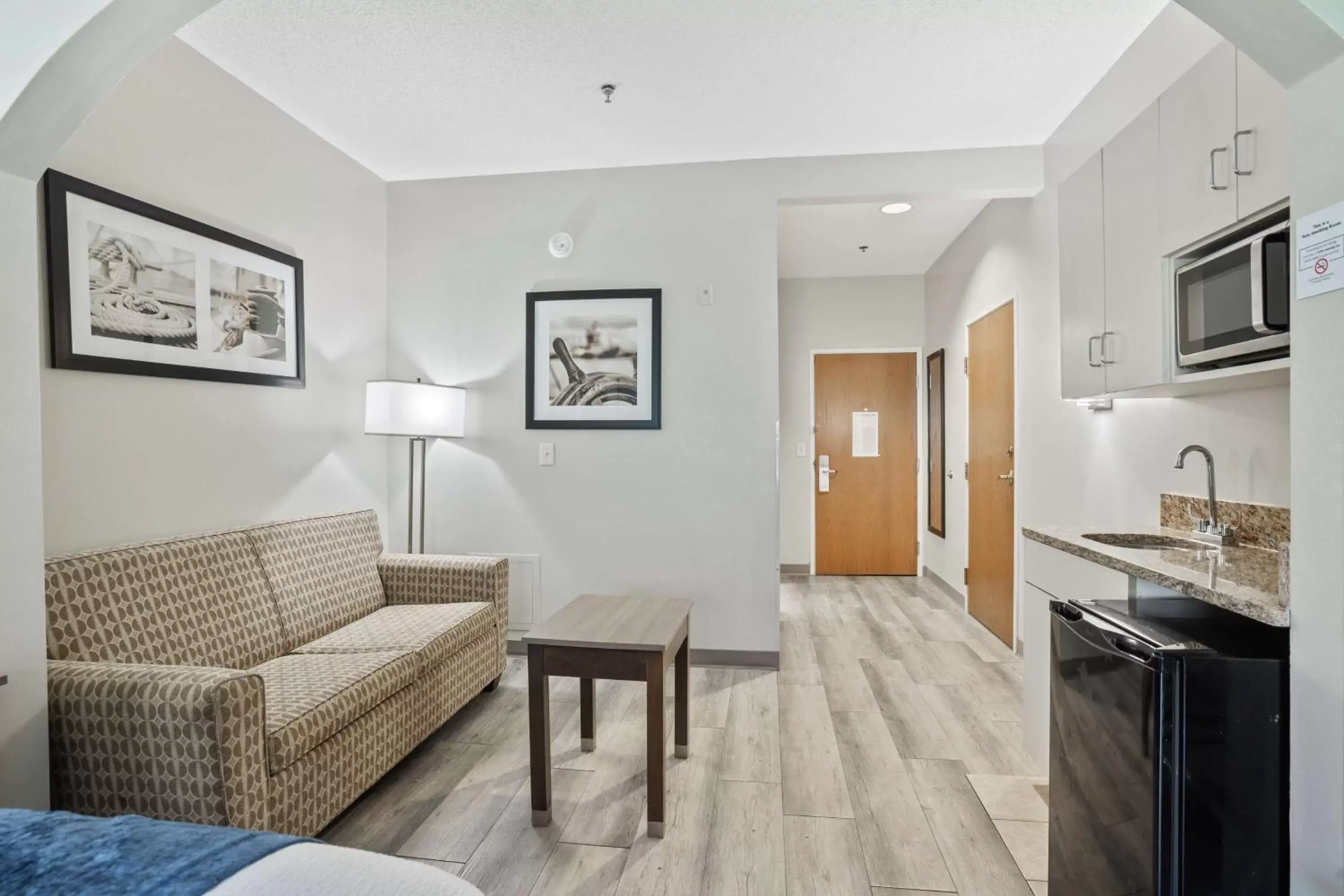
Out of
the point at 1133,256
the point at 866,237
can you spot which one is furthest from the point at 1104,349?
the point at 866,237

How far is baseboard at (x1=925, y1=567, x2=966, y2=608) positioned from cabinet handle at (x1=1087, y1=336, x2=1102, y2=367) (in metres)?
2.48

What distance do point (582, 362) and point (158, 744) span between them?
231 cm

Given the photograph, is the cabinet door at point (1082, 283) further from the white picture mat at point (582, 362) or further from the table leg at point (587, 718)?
the table leg at point (587, 718)

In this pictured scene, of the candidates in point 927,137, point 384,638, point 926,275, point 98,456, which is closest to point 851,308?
point 926,275

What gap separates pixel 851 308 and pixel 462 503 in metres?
3.52

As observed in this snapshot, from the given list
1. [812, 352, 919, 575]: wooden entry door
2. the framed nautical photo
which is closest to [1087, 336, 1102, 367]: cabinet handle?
the framed nautical photo

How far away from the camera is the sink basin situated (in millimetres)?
1979

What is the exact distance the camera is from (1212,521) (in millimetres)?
1904

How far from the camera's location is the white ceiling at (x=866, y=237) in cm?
383

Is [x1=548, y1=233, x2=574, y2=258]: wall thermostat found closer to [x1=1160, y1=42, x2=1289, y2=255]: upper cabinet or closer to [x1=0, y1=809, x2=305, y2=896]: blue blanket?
[x1=1160, y1=42, x2=1289, y2=255]: upper cabinet

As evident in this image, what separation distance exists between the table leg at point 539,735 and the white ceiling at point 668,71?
6.81 ft

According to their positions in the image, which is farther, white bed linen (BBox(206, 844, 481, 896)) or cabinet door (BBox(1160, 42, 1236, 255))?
cabinet door (BBox(1160, 42, 1236, 255))

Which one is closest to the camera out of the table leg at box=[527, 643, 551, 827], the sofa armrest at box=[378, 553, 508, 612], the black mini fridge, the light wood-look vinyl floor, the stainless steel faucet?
the black mini fridge

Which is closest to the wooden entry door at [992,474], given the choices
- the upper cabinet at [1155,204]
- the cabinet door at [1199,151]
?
the upper cabinet at [1155,204]
